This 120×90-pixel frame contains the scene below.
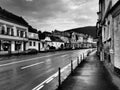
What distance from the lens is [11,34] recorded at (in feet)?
115

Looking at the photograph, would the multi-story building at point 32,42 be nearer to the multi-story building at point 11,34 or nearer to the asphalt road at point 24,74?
the multi-story building at point 11,34

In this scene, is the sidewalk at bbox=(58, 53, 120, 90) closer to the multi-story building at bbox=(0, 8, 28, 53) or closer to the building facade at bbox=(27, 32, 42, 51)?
the multi-story building at bbox=(0, 8, 28, 53)

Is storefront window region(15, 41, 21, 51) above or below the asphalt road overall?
above

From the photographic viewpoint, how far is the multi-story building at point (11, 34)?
1240 inches

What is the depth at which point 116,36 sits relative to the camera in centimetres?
950

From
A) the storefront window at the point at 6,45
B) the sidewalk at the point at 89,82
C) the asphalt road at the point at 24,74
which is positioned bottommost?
the asphalt road at the point at 24,74

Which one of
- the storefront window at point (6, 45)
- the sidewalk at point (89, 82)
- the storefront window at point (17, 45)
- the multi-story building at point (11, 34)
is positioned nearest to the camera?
the sidewalk at point (89, 82)

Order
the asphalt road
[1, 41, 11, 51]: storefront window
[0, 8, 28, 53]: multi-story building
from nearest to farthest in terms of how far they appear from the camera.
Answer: the asphalt road < [1, 41, 11, 51]: storefront window < [0, 8, 28, 53]: multi-story building

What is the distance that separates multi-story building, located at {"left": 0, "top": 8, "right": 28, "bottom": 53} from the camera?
31.5m

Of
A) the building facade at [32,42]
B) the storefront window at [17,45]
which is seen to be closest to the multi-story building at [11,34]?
the storefront window at [17,45]

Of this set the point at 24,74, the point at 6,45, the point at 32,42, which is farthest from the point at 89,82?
the point at 32,42

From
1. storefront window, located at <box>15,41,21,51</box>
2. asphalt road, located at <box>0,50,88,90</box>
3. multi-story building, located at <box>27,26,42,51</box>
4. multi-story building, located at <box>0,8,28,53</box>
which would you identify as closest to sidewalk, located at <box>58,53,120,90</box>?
asphalt road, located at <box>0,50,88,90</box>

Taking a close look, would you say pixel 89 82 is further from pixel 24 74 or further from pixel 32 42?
pixel 32 42

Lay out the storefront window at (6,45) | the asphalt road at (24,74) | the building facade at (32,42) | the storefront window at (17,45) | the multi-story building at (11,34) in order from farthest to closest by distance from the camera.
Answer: the building facade at (32,42)
the storefront window at (17,45)
the multi-story building at (11,34)
the storefront window at (6,45)
the asphalt road at (24,74)
